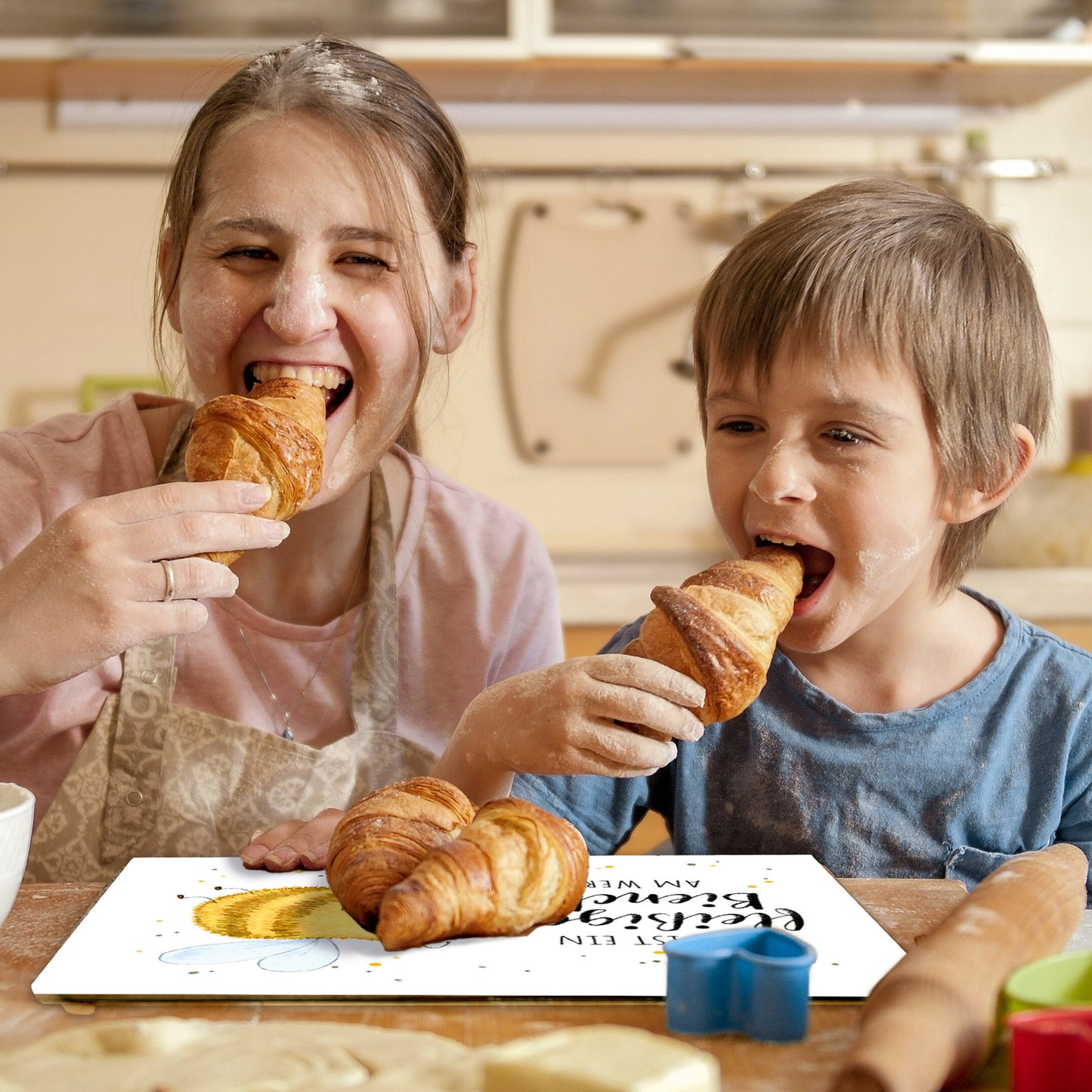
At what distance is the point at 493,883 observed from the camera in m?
0.71

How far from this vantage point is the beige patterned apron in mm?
1238

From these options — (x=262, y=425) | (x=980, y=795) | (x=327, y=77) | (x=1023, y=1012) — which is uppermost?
(x=327, y=77)

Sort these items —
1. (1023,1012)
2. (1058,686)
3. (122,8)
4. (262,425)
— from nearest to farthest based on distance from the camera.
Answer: (1023,1012)
(262,425)
(1058,686)
(122,8)

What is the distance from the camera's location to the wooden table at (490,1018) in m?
0.58

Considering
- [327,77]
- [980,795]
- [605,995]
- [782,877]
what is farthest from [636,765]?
[327,77]

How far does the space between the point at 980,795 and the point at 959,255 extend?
491 millimetres

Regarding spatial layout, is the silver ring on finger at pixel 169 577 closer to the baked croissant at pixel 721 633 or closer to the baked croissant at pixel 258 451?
the baked croissant at pixel 258 451

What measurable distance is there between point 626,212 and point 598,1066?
262 cm

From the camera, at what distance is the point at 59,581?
965 millimetres

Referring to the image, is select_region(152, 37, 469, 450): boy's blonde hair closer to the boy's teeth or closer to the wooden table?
the boy's teeth

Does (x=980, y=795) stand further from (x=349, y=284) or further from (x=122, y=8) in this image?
(x=122, y=8)

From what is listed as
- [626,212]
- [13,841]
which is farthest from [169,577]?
[626,212]

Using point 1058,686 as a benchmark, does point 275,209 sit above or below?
above

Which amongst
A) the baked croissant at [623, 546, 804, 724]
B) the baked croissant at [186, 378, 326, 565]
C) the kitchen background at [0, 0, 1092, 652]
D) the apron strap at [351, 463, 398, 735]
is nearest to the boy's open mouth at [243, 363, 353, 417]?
the baked croissant at [186, 378, 326, 565]
